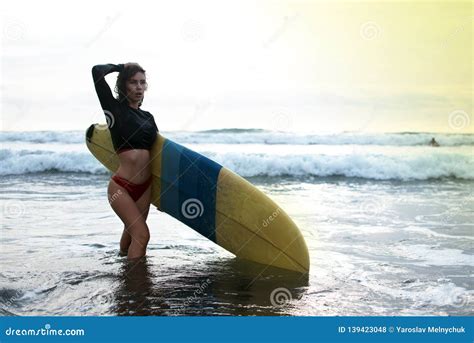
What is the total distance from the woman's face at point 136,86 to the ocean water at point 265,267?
1.18 m

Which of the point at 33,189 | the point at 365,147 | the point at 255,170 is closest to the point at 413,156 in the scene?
the point at 365,147

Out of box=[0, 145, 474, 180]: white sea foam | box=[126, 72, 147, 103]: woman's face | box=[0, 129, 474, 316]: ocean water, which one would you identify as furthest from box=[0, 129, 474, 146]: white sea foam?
box=[126, 72, 147, 103]: woman's face

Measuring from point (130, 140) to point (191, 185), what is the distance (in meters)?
0.55

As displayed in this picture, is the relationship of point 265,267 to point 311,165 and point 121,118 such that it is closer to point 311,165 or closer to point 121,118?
point 121,118

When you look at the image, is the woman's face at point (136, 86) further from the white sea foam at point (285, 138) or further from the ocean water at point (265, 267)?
the white sea foam at point (285, 138)

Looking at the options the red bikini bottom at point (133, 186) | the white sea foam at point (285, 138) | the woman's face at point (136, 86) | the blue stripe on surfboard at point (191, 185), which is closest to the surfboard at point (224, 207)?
the blue stripe on surfboard at point (191, 185)

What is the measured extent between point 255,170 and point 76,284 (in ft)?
25.1

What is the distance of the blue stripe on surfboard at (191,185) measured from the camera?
400 cm

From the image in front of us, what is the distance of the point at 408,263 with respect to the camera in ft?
14.1

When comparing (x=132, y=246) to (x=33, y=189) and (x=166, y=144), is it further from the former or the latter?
(x=33, y=189)

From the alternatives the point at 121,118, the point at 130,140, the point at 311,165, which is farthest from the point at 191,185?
the point at 311,165

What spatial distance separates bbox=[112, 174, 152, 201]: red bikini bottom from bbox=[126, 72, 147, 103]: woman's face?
1.82 feet

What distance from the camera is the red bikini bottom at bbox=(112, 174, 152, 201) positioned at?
3.88 metres

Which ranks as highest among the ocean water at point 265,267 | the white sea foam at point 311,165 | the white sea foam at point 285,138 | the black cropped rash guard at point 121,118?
the black cropped rash guard at point 121,118
